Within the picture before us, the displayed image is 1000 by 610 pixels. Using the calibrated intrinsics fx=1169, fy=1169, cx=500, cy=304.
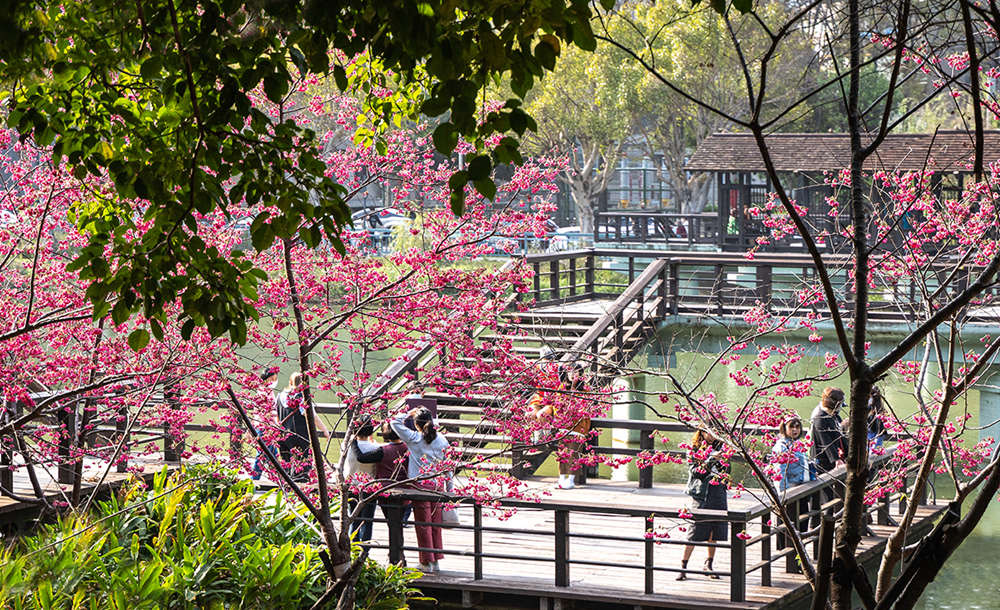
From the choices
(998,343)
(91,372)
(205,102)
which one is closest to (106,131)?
(205,102)

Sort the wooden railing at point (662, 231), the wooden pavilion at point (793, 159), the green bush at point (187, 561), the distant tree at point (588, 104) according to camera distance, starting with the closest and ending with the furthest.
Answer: the green bush at point (187, 561), the wooden pavilion at point (793, 159), the wooden railing at point (662, 231), the distant tree at point (588, 104)

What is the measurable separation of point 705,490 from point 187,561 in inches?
163

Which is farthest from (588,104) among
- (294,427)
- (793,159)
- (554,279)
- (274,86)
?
(274,86)

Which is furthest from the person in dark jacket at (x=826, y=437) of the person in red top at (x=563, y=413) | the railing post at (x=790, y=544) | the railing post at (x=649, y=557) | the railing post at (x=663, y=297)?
the railing post at (x=663, y=297)

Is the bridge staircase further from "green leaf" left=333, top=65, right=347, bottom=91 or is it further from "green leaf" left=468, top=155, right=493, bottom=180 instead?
"green leaf" left=468, top=155, right=493, bottom=180

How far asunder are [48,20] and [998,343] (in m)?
3.26

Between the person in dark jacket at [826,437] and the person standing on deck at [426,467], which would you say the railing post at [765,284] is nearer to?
the person in dark jacket at [826,437]

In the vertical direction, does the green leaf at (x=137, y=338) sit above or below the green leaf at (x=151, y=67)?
below

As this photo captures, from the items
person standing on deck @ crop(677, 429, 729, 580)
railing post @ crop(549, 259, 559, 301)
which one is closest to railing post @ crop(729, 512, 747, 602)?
person standing on deck @ crop(677, 429, 729, 580)

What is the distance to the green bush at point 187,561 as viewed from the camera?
22.9 feet

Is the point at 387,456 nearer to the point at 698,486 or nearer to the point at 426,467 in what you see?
the point at 426,467

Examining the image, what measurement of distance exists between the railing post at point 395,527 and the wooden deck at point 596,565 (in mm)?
114

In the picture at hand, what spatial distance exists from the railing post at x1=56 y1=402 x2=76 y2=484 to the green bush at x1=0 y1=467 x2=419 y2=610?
1.71 ft

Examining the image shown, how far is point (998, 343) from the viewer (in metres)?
3.97
